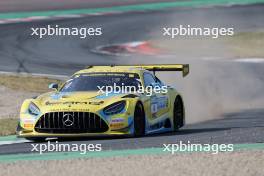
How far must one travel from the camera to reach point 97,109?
14.1 m

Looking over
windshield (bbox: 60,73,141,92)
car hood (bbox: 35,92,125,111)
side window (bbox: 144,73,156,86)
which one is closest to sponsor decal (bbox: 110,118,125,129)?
car hood (bbox: 35,92,125,111)

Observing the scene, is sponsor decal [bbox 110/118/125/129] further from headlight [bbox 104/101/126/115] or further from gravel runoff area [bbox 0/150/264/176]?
gravel runoff area [bbox 0/150/264/176]

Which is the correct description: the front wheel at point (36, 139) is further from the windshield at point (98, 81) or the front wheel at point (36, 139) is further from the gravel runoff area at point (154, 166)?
the gravel runoff area at point (154, 166)

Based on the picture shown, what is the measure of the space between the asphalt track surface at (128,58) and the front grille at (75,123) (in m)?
0.19

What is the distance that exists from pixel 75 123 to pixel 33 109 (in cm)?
68

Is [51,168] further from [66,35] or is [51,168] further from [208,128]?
[66,35]

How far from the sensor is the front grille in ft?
46.3

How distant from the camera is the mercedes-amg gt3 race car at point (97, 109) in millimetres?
14109

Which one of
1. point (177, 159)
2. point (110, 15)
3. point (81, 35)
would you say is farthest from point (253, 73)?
point (177, 159)

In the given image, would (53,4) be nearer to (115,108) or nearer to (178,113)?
(178,113)

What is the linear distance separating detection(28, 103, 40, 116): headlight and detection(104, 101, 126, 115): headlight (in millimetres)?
951

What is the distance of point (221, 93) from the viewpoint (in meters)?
22.2

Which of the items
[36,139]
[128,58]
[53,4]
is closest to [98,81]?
[36,139]

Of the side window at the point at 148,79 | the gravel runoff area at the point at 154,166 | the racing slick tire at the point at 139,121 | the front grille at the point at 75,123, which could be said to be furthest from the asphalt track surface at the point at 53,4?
the gravel runoff area at the point at 154,166
